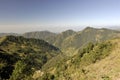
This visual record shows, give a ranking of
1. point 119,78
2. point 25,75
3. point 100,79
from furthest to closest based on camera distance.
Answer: point 25,75 < point 100,79 < point 119,78

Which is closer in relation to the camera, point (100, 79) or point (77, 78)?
point (100, 79)

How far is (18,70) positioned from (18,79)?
3.67m

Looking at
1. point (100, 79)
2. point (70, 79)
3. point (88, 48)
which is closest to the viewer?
point (100, 79)

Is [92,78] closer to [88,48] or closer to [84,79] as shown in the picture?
[84,79]

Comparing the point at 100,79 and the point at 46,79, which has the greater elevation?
the point at 100,79

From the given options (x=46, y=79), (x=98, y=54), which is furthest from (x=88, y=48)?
(x=46, y=79)

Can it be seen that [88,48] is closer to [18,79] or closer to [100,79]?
[18,79]

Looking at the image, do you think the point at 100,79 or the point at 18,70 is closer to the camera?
the point at 100,79

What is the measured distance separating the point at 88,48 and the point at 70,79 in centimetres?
15888

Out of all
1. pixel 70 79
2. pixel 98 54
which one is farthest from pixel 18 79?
pixel 98 54

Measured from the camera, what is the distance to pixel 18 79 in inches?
2756

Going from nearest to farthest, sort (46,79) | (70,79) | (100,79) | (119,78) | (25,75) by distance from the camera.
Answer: (119,78) → (100,79) → (70,79) → (25,75) → (46,79)

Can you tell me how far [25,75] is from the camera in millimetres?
69625

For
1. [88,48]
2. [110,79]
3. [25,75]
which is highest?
[110,79]
